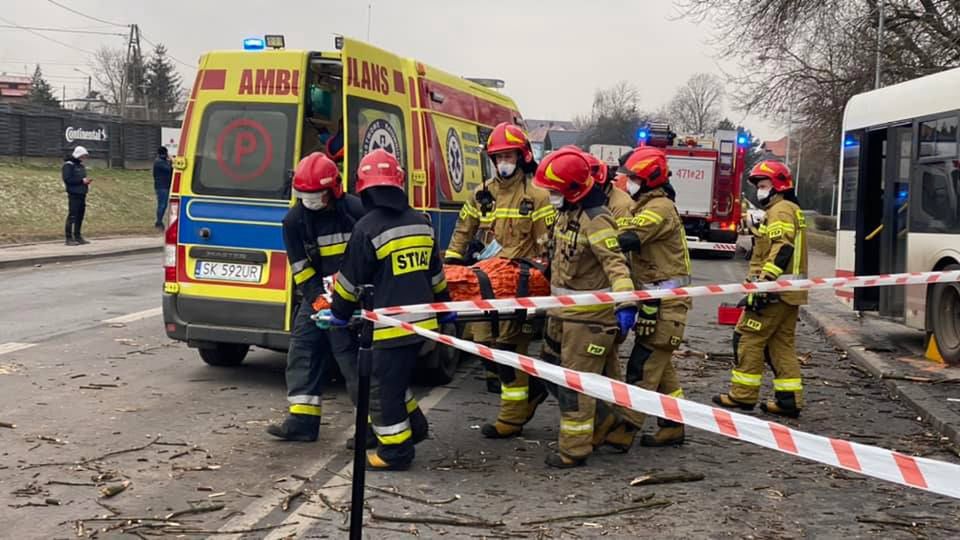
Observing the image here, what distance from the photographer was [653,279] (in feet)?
23.6

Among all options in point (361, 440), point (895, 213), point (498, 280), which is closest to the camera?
point (361, 440)

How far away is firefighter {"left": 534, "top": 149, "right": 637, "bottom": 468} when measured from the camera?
6133 millimetres

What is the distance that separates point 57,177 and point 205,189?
2503 cm

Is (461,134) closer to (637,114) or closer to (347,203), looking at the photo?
(347,203)

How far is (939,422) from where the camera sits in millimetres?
7555

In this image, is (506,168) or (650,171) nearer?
(650,171)

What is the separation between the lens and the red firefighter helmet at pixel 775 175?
7945 millimetres

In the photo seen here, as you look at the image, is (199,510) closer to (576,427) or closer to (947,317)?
(576,427)

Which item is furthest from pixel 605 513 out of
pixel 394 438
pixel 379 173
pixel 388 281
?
pixel 379 173

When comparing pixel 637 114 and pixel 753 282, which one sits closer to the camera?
pixel 753 282

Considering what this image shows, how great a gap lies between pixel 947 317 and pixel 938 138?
1.88 metres

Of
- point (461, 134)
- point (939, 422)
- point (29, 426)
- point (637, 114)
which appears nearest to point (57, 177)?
point (461, 134)

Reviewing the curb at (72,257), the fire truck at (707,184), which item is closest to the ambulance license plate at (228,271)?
the curb at (72,257)

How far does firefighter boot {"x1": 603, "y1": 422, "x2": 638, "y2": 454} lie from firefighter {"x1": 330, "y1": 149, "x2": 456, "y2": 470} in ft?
4.52
